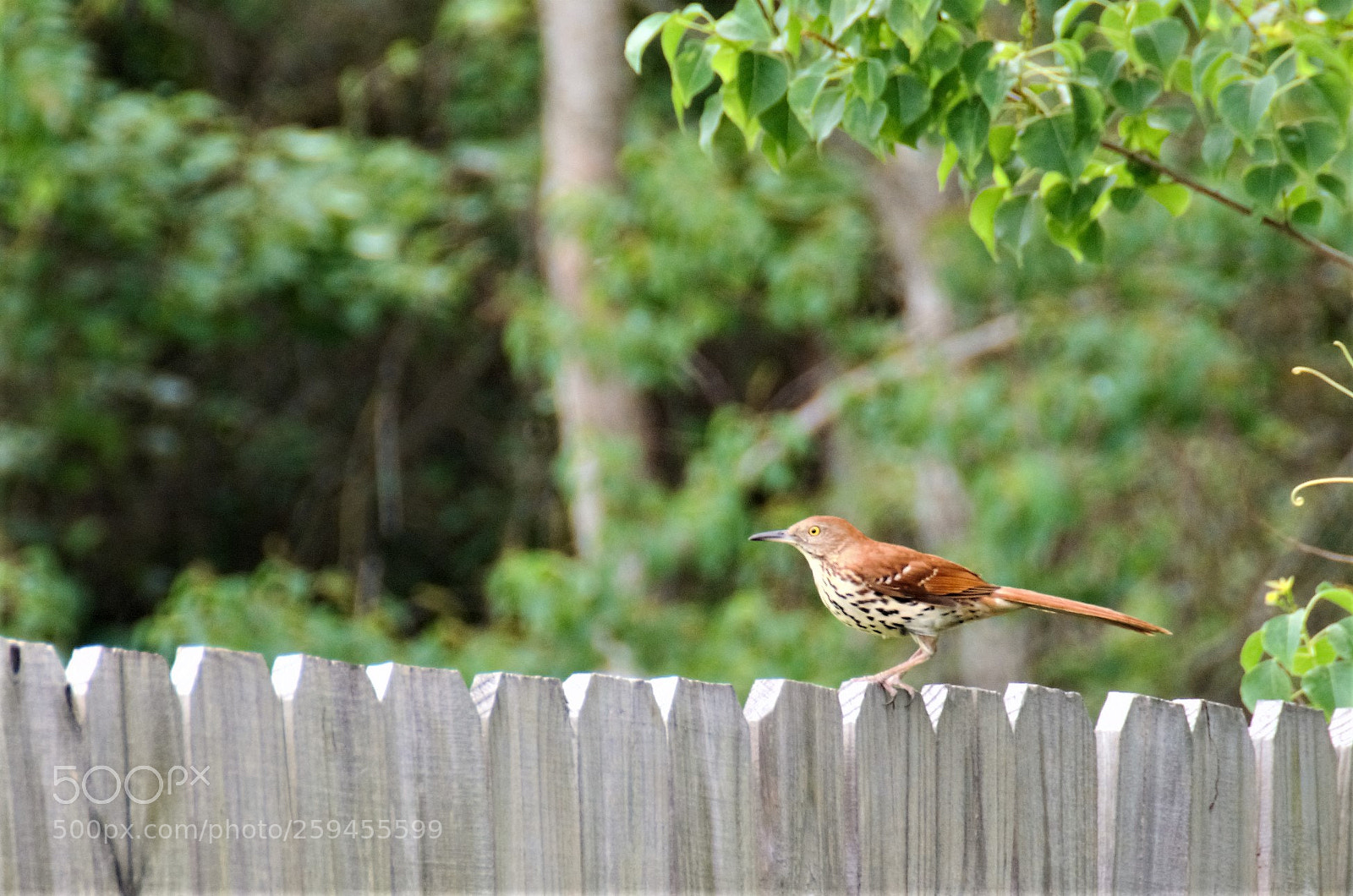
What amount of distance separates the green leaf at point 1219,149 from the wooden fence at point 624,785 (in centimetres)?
107

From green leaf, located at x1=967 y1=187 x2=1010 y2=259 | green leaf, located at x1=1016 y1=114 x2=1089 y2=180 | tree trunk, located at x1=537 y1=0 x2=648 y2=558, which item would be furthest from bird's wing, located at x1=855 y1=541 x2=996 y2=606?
tree trunk, located at x1=537 y1=0 x2=648 y2=558

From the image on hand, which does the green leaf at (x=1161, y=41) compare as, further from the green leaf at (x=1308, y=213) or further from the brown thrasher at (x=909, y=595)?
the brown thrasher at (x=909, y=595)

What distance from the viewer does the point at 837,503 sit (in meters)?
8.90

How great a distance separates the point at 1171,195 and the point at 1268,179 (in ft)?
0.94

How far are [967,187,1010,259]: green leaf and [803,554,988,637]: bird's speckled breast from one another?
0.83m

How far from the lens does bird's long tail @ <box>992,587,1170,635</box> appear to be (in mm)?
3127

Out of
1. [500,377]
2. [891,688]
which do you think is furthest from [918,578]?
[500,377]

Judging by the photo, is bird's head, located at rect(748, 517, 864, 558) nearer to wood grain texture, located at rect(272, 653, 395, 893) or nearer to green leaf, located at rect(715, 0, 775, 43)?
green leaf, located at rect(715, 0, 775, 43)

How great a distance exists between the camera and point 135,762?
1.85 metres

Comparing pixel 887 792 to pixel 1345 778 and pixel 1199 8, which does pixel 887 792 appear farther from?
pixel 1199 8

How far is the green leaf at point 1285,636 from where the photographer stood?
2.89 metres

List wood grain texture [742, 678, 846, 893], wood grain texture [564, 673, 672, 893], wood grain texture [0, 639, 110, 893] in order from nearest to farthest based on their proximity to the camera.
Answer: wood grain texture [0, 639, 110, 893] → wood grain texture [564, 673, 672, 893] → wood grain texture [742, 678, 846, 893]

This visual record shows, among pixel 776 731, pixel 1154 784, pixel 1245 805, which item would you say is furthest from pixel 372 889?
pixel 1245 805

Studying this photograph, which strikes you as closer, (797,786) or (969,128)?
(797,786)
